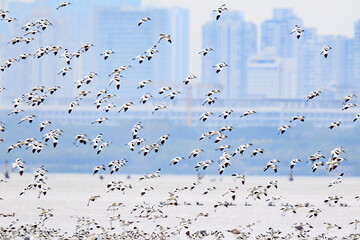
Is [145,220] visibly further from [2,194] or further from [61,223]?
[2,194]

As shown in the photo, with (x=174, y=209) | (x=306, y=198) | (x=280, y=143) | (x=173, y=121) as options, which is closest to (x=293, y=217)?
(x=174, y=209)

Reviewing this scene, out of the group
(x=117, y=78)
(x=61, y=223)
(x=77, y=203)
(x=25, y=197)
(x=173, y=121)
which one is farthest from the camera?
(x=173, y=121)

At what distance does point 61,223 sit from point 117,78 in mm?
11269

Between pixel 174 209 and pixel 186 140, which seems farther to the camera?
pixel 186 140

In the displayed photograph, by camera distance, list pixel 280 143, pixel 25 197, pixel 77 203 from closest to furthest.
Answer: pixel 77 203 < pixel 25 197 < pixel 280 143

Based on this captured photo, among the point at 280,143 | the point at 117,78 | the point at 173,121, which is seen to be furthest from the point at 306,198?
the point at 173,121

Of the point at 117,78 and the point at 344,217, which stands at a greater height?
the point at 117,78

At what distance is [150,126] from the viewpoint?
564ft

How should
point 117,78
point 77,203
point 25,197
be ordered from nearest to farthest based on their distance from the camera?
point 117,78
point 77,203
point 25,197

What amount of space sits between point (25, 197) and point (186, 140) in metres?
92.5

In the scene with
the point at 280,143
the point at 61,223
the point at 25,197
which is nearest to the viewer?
the point at 61,223

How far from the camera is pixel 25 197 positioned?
2911 inches

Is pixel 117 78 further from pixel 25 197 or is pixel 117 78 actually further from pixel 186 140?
pixel 186 140

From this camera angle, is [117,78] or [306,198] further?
[306,198]
